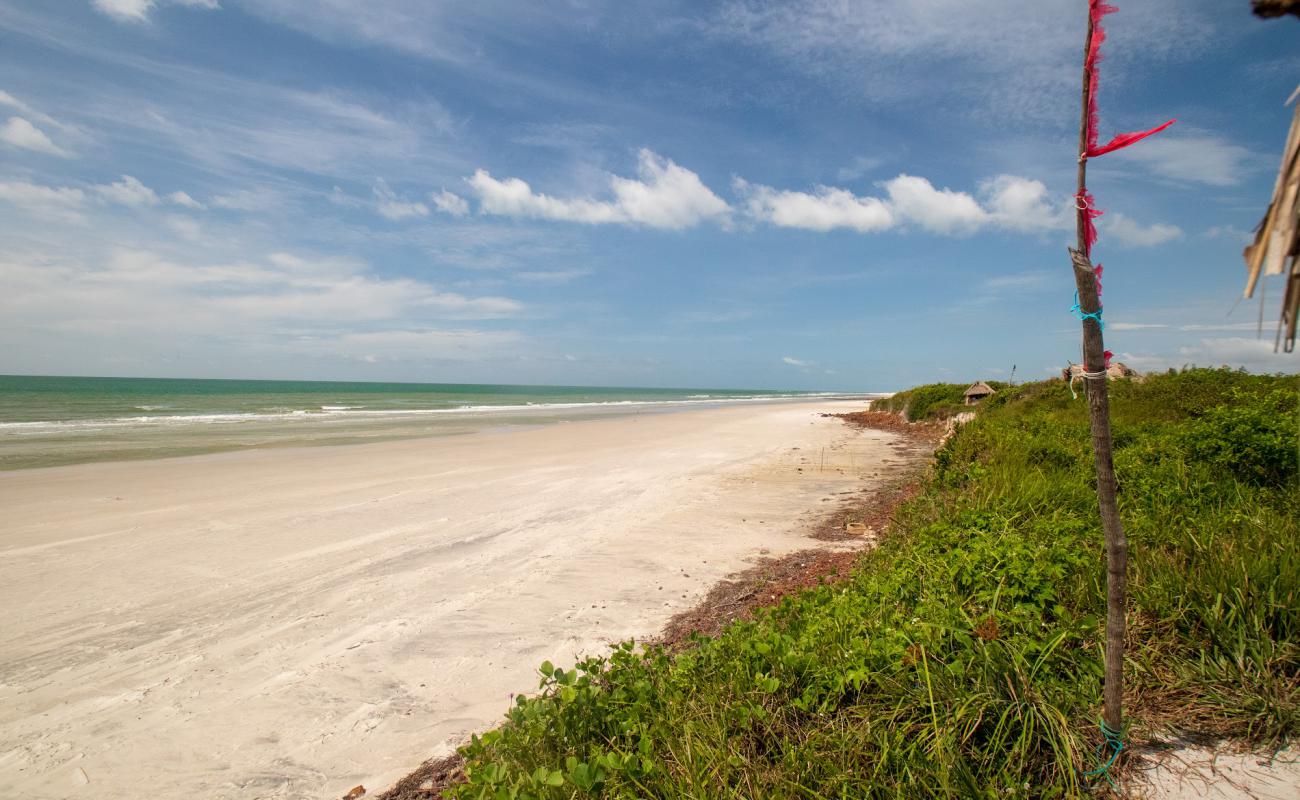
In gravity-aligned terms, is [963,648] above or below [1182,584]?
below

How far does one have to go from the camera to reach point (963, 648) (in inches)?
134

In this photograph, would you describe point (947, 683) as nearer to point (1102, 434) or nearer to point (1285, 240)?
point (1102, 434)

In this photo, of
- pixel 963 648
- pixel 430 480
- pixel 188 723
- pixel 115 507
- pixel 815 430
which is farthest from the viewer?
pixel 815 430

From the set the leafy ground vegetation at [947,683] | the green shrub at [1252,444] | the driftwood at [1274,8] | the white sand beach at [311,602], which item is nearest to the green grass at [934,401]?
the white sand beach at [311,602]

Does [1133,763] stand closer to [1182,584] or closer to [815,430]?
[1182,584]

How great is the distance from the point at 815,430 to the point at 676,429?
640 cm

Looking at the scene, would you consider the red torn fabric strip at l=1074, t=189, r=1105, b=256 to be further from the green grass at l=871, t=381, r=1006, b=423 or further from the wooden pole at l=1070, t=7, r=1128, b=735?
the green grass at l=871, t=381, r=1006, b=423

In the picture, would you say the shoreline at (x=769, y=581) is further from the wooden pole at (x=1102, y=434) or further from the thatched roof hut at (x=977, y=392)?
the thatched roof hut at (x=977, y=392)

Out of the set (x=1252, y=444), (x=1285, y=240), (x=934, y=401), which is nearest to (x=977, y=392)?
(x=934, y=401)

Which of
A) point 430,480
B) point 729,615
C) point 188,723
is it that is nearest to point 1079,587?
point 729,615

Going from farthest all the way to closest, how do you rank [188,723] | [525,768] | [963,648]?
[188,723] → [963,648] → [525,768]

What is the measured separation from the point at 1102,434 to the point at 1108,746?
5.04ft

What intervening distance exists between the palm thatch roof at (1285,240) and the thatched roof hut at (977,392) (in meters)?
26.6

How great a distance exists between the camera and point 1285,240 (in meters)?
1.68
